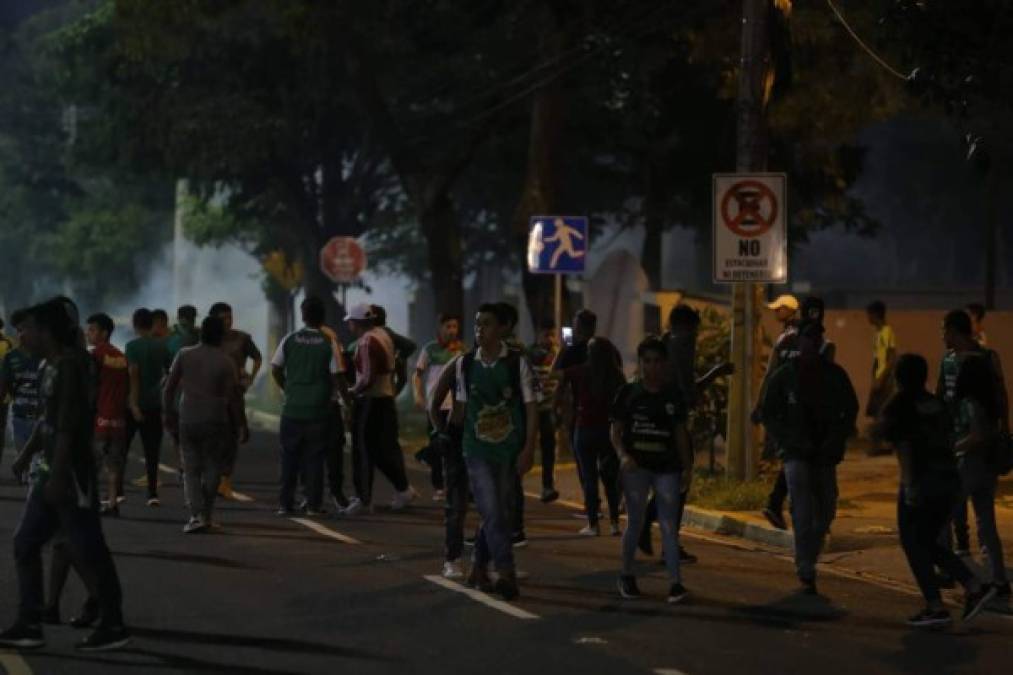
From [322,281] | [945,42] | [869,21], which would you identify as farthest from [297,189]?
[945,42]

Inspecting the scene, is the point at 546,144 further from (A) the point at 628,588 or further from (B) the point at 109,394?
(A) the point at 628,588

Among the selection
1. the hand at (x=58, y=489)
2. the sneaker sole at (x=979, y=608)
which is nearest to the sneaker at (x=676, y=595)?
the sneaker sole at (x=979, y=608)

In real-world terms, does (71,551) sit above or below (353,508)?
above

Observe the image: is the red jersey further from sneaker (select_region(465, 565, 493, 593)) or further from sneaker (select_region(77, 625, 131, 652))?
sneaker (select_region(77, 625, 131, 652))

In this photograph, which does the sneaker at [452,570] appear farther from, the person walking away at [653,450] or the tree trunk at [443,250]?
the tree trunk at [443,250]

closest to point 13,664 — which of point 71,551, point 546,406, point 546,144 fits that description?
point 71,551

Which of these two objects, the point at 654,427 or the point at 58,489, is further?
the point at 654,427

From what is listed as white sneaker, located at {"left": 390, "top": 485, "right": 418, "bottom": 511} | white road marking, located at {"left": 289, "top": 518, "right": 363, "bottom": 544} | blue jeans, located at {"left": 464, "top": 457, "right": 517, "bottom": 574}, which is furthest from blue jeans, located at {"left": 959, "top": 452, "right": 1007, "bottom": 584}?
white sneaker, located at {"left": 390, "top": 485, "right": 418, "bottom": 511}

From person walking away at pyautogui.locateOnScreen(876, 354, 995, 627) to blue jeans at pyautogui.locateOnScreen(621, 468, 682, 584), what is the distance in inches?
59.2

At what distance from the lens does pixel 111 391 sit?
58.4ft

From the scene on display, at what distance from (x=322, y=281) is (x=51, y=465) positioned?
1304 inches

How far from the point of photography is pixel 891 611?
517 inches

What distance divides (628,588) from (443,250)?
19.8m

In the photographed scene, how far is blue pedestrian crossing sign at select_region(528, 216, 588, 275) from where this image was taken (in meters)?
24.6
